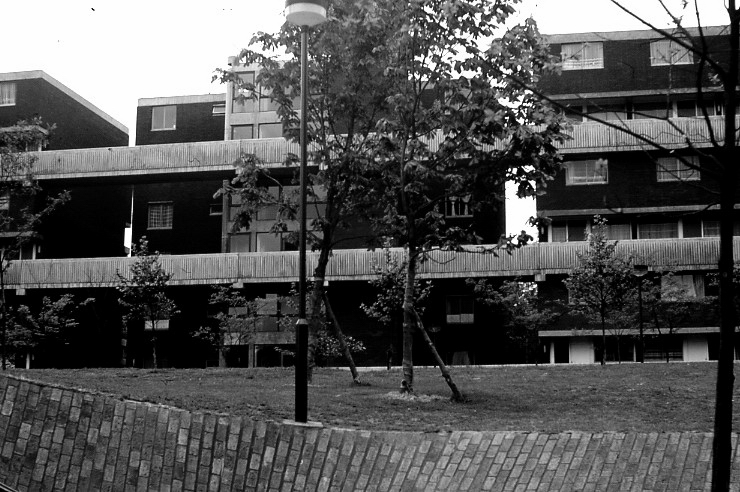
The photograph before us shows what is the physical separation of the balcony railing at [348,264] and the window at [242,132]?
29.4 ft

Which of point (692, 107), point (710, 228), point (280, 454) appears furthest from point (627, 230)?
point (280, 454)

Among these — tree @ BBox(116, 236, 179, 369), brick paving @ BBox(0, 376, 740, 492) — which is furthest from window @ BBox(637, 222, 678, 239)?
brick paving @ BBox(0, 376, 740, 492)

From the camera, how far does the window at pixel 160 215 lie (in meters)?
46.8

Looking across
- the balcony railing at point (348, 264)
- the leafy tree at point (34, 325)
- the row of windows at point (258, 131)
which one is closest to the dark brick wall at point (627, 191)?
the balcony railing at point (348, 264)

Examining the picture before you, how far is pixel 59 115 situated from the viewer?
155 ft

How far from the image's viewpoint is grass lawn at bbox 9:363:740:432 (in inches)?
517

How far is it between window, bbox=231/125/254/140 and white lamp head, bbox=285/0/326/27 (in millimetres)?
34432

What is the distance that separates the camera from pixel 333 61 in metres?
20.0

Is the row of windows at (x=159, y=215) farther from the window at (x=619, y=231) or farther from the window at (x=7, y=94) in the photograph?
the window at (x=619, y=231)

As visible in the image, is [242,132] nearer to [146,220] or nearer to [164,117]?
[164,117]

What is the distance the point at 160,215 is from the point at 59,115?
751 centimetres

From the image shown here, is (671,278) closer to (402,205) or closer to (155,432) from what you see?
(402,205)

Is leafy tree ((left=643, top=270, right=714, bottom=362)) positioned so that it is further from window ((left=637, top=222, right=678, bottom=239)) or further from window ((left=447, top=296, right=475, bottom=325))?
window ((left=447, top=296, right=475, bottom=325))

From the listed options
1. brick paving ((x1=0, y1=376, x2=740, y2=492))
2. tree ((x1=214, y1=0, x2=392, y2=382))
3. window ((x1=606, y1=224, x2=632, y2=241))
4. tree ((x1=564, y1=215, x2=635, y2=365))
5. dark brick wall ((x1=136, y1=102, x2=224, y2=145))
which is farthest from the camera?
dark brick wall ((x1=136, y1=102, x2=224, y2=145))
